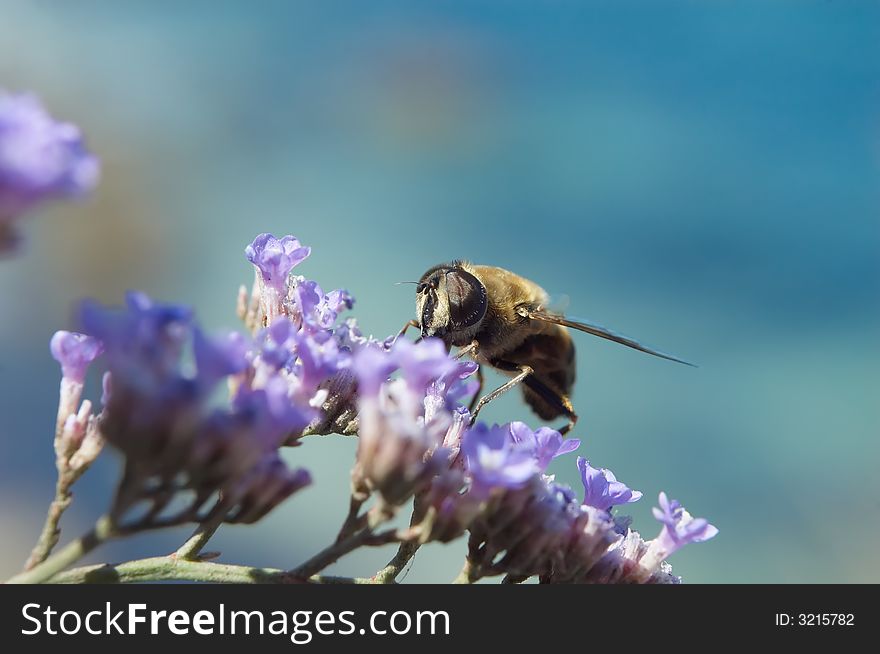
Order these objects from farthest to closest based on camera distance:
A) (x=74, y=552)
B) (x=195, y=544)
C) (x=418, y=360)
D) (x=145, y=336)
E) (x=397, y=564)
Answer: (x=397, y=564)
(x=195, y=544)
(x=418, y=360)
(x=74, y=552)
(x=145, y=336)

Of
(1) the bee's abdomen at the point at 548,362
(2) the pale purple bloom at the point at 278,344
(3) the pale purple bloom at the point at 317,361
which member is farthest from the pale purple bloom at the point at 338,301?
(1) the bee's abdomen at the point at 548,362

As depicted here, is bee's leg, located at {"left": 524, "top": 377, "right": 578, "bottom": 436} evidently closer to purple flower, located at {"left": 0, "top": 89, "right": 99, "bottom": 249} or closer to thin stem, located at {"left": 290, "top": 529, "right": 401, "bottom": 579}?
thin stem, located at {"left": 290, "top": 529, "right": 401, "bottom": 579}

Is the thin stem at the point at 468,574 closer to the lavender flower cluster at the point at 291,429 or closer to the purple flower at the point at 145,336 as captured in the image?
the lavender flower cluster at the point at 291,429

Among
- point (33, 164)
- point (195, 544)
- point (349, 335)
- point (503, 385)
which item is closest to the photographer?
point (33, 164)

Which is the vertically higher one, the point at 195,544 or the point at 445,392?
the point at 445,392

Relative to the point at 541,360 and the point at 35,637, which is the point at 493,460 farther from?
the point at 541,360

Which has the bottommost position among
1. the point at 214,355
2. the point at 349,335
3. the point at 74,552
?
the point at 74,552

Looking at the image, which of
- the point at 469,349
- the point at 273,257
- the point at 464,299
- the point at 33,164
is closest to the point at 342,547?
the point at 273,257

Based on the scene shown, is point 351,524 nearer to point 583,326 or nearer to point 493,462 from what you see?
point 493,462
